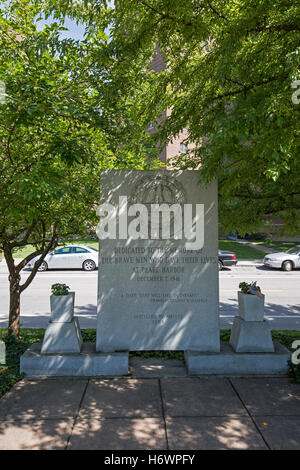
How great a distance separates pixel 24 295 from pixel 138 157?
342 inches

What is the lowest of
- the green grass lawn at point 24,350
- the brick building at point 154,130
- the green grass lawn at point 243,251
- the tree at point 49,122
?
the green grass lawn at point 24,350

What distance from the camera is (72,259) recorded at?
18938 millimetres

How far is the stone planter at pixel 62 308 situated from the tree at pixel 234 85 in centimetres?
299

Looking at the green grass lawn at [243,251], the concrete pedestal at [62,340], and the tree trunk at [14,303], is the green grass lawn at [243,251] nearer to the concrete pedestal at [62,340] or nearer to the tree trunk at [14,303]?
the tree trunk at [14,303]

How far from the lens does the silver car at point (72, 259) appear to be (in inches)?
742

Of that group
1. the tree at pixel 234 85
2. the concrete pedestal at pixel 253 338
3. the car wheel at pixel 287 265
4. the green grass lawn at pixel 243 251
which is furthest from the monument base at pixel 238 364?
the green grass lawn at pixel 243 251

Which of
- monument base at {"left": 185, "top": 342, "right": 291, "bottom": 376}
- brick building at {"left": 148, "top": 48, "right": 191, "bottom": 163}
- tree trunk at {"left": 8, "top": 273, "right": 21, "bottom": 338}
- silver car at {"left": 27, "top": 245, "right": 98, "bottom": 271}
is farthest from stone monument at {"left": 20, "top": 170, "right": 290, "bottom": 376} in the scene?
silver car at {"left": 27, "top": 245, "right": 98, "bottom": 271}

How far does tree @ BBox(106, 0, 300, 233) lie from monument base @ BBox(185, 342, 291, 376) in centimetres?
252

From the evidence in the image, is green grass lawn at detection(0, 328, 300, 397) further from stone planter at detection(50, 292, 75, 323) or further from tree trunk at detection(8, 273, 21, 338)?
A: stone planter at detection(50, 292, 75, 323)

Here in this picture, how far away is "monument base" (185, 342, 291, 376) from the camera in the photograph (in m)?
5.67

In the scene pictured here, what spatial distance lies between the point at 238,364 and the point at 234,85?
4.41 m

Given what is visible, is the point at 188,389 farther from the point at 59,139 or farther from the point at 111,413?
the point at 59,139
